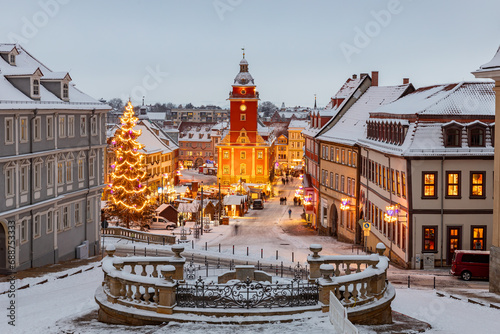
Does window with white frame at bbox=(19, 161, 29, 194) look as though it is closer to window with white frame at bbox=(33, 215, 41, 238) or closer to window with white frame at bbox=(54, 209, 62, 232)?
window with white frame at bbox=(33, 215, 41, 238)

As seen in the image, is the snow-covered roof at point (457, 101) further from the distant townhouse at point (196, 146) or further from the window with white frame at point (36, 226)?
the distant townhouse at point (196, 146)

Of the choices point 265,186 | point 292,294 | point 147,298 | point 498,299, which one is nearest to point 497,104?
point 498,299

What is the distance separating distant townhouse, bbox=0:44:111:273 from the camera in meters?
33.6

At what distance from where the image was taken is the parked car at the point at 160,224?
64500mm

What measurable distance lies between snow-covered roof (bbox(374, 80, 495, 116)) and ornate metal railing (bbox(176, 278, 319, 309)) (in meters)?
21.9

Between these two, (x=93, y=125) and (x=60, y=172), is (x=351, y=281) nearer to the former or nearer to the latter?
(x=60, y=172)

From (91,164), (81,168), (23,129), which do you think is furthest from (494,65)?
(91,164)

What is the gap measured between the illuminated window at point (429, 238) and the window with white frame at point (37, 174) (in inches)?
807

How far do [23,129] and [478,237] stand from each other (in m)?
24.2

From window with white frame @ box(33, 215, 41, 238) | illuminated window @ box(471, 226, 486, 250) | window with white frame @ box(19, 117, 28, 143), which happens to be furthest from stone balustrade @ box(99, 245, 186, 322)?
illuminated window @ box(471, 226, 486, 250)

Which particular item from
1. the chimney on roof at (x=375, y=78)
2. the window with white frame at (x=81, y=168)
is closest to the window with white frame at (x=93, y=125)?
the window with white frame at (x=81, y=168)

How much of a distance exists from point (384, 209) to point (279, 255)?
23.2 ft

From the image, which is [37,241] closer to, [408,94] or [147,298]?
[147,298]

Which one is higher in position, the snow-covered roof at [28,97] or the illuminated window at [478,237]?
the snow-covered roof at [28,97]
